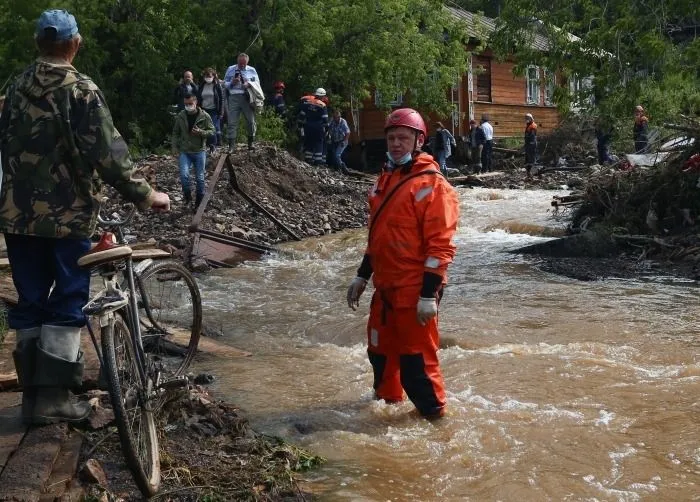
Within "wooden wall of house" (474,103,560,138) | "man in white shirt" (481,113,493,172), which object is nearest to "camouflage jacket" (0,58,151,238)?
"man in white shirt" (481,113,493,172)

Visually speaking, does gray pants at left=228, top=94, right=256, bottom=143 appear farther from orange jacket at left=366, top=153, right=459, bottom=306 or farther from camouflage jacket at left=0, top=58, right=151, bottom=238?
camouflage jacket at left=0, top=58, right=151, bottom=238

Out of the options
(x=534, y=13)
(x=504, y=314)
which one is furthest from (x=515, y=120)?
(x=504, y=314)

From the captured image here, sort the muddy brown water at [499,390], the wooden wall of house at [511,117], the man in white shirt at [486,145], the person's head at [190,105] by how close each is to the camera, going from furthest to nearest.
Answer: the wooden wall of house at [511,117], the man in white shirt at [486,145], the person's head at [190,105], the muddy brown water at [499,390]

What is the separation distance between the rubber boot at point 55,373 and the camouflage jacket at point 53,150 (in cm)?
48

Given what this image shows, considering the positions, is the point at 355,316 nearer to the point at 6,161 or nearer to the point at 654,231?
the point at 6,161

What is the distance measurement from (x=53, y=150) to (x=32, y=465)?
1423mm

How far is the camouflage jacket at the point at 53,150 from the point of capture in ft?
12.9

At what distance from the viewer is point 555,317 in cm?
871

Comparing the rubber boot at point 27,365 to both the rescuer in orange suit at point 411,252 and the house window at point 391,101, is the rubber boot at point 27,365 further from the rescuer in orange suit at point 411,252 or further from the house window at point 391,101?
the house window at point 391,101

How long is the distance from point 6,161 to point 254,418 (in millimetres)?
2325

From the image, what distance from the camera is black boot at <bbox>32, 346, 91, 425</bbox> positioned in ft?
13.1

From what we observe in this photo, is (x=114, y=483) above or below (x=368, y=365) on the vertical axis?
above

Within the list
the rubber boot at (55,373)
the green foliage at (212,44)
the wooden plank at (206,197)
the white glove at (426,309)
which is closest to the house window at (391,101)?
the green foliage at (212,44)

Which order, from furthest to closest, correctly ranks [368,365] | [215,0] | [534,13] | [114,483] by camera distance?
[215,0], [534,13], [368,365], [114,483]
